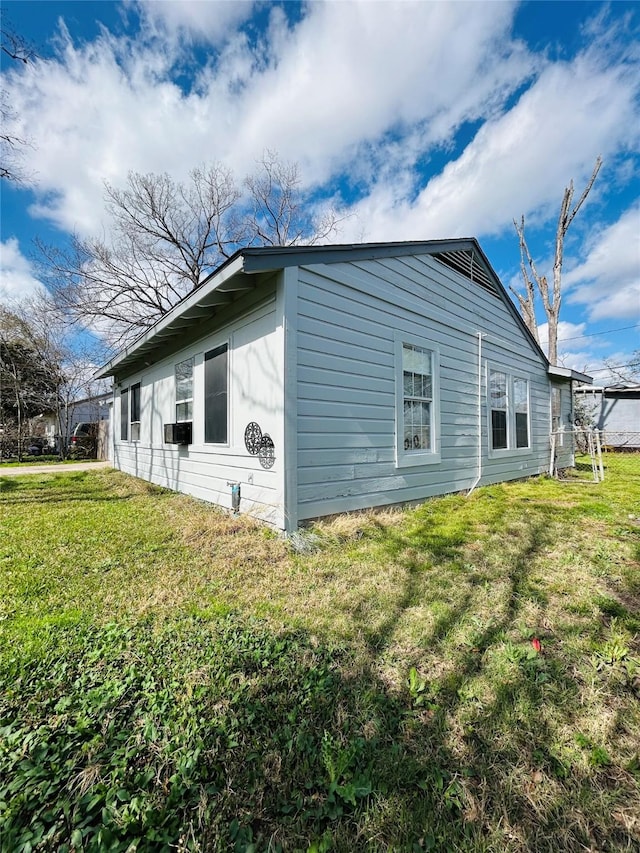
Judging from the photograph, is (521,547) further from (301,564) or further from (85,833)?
(85,833)

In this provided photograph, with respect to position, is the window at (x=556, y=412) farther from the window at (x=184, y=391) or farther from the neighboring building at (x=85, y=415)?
the neighboring building at (x=85, y=415)

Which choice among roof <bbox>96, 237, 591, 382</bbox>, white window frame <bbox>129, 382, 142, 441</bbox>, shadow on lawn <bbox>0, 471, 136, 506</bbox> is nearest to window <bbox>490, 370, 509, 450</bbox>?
roof <bbox>96, 237, 591, 382</bbox>

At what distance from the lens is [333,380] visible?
4.31 metres

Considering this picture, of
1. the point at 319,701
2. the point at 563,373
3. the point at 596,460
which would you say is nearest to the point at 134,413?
the point at 319,701

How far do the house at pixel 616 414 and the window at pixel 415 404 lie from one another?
49.5ft

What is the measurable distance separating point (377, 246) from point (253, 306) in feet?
6.00

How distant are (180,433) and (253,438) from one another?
233 cm

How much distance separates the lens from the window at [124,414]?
9562 mm

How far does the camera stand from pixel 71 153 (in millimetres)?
8570

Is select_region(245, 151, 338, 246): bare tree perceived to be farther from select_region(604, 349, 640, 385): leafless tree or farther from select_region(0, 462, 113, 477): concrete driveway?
select_region(604, 349, 640, 385): leafless tree

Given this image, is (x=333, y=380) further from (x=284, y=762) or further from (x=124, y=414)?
(x=124, y=414)

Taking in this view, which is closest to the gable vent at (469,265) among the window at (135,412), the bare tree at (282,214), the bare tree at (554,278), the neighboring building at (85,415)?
the window at (135,412)

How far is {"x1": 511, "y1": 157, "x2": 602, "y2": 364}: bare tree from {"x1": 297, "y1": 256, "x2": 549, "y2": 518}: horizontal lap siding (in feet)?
33.1

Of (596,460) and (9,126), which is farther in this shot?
(596,460)
